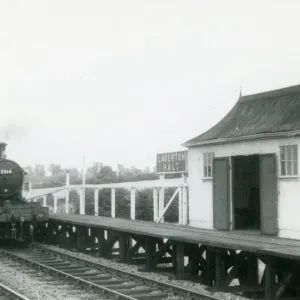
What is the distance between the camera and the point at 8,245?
18.1 m

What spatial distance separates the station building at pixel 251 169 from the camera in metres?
12.8

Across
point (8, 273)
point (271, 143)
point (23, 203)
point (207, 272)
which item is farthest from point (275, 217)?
point (23, 203)

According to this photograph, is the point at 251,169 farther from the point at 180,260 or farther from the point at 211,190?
the point at 180,260

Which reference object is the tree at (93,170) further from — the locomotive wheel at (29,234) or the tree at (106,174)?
the locomotive wheel at (29,234)

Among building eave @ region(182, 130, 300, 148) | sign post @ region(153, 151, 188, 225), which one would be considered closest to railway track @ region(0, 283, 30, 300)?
building eave @ region(182, 130, 300, 148)

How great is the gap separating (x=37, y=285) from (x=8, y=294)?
113 centimetres

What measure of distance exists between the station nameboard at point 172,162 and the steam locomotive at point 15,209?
4798mm

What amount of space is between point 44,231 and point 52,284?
8.67 metres

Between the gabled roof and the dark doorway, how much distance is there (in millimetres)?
944

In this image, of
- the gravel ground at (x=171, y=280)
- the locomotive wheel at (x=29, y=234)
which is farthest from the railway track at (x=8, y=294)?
the locomotive wheel at (x=29, y=234)

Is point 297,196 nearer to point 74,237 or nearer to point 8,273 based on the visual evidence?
point 8,273

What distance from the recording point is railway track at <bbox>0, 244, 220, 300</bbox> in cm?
955

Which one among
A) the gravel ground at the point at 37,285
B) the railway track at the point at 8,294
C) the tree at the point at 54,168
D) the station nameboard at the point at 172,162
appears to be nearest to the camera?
the railway track at the point at 8,294

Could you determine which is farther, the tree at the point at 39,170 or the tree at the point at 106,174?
the tree at the point at 39,170
